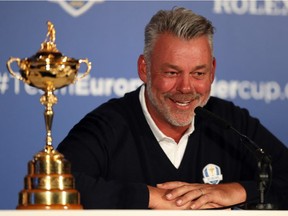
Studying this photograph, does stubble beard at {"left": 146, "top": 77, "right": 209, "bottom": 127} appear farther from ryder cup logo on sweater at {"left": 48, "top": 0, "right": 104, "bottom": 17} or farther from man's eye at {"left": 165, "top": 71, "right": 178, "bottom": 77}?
ryder cup logo on sweater at {"left": 48, "top": 0, "right": 104, "bottom": 17}

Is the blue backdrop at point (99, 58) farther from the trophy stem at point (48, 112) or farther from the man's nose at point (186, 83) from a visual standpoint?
the trophy stem at point (48, 112)

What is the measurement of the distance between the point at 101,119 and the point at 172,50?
0.39m

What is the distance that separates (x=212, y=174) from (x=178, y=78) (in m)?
0.41

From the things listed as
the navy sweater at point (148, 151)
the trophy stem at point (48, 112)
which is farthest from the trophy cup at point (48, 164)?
the navy sweater at point (148, 151)

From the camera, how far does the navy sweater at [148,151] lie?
12.3 feet

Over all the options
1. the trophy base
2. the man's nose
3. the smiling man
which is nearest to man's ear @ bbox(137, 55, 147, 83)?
the smiling man

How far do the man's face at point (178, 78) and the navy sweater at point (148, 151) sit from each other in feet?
0.31

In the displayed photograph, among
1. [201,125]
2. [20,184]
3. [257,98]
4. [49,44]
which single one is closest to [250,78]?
[257,98]

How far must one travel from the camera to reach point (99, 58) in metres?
4.35

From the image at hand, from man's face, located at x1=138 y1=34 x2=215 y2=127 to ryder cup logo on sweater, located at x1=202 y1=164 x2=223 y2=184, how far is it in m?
0.20

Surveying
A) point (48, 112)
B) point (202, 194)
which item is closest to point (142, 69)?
point (202, 194)

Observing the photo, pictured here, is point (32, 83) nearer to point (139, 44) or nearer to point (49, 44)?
point (49, 44)

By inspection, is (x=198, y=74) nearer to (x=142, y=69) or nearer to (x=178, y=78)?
(x=178, y=78)

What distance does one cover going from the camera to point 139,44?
4.39m
